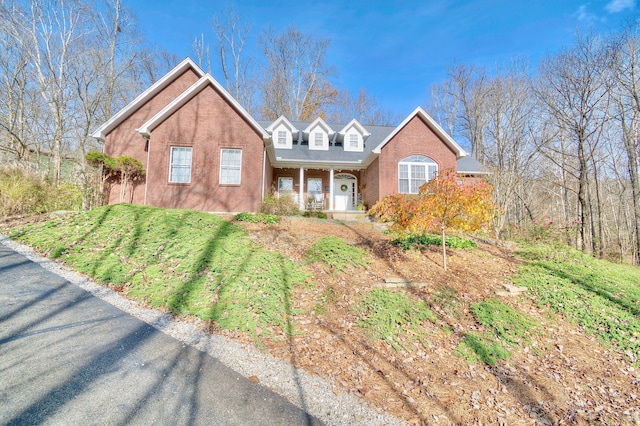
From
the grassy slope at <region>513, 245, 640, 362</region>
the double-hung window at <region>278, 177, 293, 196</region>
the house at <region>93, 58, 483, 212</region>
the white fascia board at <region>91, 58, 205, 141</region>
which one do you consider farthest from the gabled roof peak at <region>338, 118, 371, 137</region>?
the grassy slope at <region>513, 245, 640, 362</region>

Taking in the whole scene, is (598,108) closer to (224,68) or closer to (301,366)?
(301,366)

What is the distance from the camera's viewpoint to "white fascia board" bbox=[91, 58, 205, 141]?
12.6 metres

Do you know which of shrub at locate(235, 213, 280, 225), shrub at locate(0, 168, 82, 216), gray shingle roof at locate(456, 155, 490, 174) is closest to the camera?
shrub at locate(0, 168, 82, 216)

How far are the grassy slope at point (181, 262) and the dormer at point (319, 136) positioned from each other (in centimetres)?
1097

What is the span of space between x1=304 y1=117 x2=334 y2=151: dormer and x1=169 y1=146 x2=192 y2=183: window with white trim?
8056mm

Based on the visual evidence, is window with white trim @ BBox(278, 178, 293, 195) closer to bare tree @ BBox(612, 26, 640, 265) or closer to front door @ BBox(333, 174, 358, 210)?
front door @ BBox(333, 174, 358, 210)

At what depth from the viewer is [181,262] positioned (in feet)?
19.2

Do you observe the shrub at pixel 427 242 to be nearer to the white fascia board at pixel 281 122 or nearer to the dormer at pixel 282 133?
the dormer at pixel 282 133

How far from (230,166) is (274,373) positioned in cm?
1046

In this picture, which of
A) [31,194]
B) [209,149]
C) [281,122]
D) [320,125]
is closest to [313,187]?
[320,125]

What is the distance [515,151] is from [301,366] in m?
20.7

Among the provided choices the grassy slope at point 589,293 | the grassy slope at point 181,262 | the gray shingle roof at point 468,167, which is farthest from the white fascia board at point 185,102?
the gray shingle roof at point 468,167

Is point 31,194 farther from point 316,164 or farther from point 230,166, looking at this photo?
point 316,164

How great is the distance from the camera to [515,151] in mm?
18266
